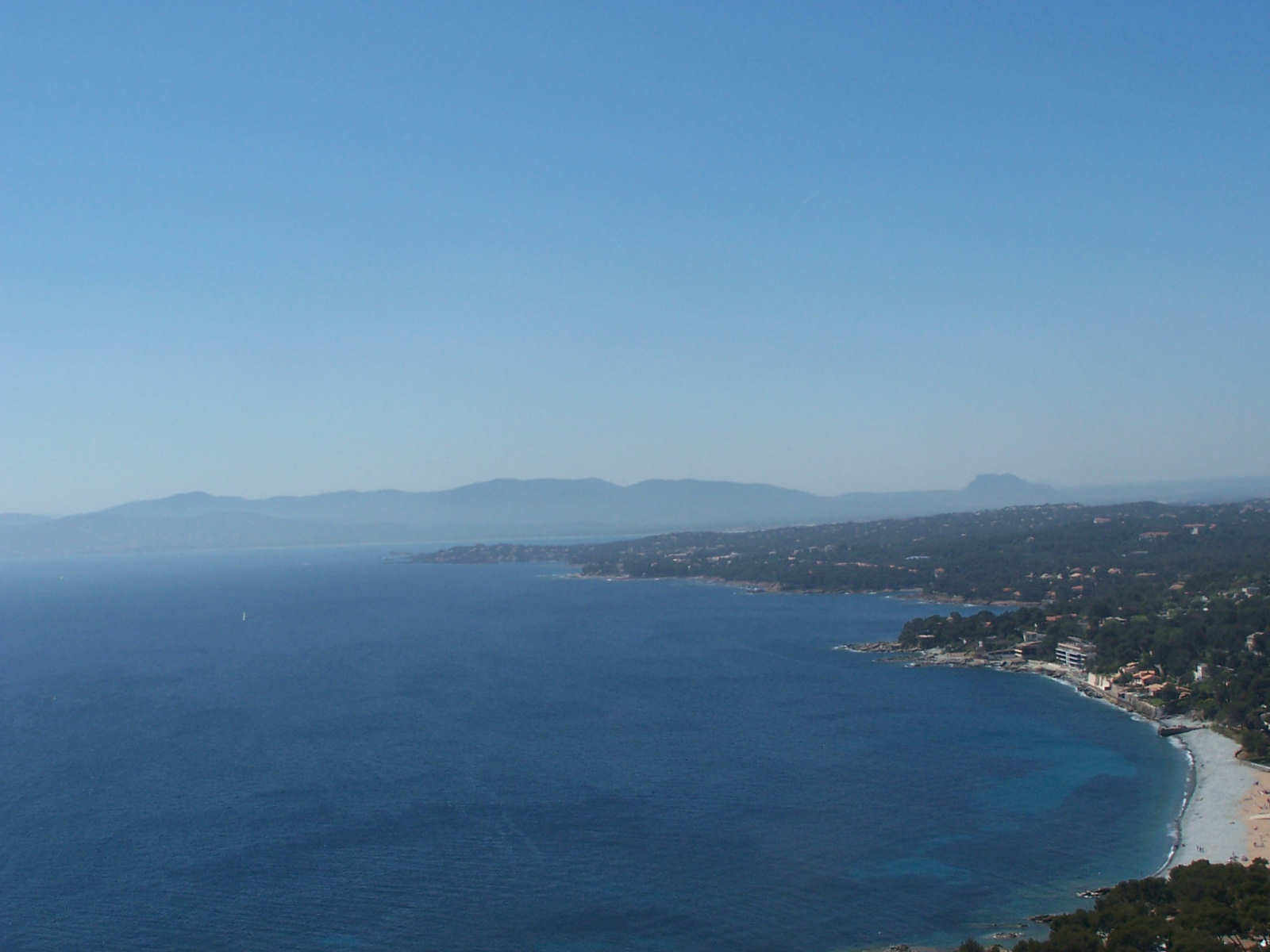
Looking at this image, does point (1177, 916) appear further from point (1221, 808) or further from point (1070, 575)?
point (1070, 575)

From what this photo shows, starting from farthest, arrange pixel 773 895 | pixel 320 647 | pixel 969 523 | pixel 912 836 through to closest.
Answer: pixel 969 523 → pixel 320 647 → pixel 912 836 → pixel 773 895

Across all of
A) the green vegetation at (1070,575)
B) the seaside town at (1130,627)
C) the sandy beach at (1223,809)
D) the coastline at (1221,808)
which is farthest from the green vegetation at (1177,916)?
the green vegetation at (1070,575)

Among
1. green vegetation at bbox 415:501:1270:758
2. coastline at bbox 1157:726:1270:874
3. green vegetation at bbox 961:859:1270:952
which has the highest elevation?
green vegetation at bbox 415:501:1270:758

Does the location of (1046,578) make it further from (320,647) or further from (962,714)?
(320,647)

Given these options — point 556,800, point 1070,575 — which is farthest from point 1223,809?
point 1070,575

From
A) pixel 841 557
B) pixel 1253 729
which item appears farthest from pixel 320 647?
pixel 841 557

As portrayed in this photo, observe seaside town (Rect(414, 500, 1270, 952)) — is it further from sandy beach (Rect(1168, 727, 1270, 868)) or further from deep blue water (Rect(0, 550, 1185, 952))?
deep blue water (Rect(0, 550, 1185, 952))

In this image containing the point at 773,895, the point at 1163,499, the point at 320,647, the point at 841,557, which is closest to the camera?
the point at 773,895

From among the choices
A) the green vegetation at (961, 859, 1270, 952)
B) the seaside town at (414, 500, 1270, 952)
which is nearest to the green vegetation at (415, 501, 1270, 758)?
the seaside town at (414, 500, 1270, 952)
